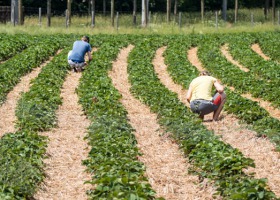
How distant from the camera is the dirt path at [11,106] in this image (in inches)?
594

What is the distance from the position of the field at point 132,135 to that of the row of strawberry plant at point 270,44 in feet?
12.8

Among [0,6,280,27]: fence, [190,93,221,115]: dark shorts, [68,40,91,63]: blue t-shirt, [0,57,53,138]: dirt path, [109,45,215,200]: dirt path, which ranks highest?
[0,6,280,27]: fence

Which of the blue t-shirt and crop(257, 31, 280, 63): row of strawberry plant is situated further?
crop(257, 31, 280, 63): row of strawberry plant

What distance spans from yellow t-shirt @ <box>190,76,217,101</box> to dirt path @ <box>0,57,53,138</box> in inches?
157

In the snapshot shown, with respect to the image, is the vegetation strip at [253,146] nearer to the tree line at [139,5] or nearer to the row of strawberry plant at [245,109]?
the row of strawberry plant at [245,109]

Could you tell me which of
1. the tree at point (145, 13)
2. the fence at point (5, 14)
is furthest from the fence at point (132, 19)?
the tree at point (145, 13)

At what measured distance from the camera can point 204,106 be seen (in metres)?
16.0

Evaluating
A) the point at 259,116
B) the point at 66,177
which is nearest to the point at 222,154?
the point at 66,177

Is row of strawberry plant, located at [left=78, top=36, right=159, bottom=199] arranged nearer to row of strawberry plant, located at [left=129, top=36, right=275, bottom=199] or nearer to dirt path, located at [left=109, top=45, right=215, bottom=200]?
dirt path, located at [left=109, top=45, right=215, bottom=200]

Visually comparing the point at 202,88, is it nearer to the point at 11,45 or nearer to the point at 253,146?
the point at 253,146

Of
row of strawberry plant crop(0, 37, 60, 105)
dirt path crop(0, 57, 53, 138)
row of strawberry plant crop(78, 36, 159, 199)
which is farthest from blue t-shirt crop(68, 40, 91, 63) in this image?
row of strawberry plant crop(78, 36, 159, 199)

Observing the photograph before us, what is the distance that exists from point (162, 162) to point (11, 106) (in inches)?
258

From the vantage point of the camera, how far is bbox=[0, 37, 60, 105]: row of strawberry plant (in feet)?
68.2

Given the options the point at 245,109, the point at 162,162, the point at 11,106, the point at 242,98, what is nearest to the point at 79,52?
the point at 11,106
